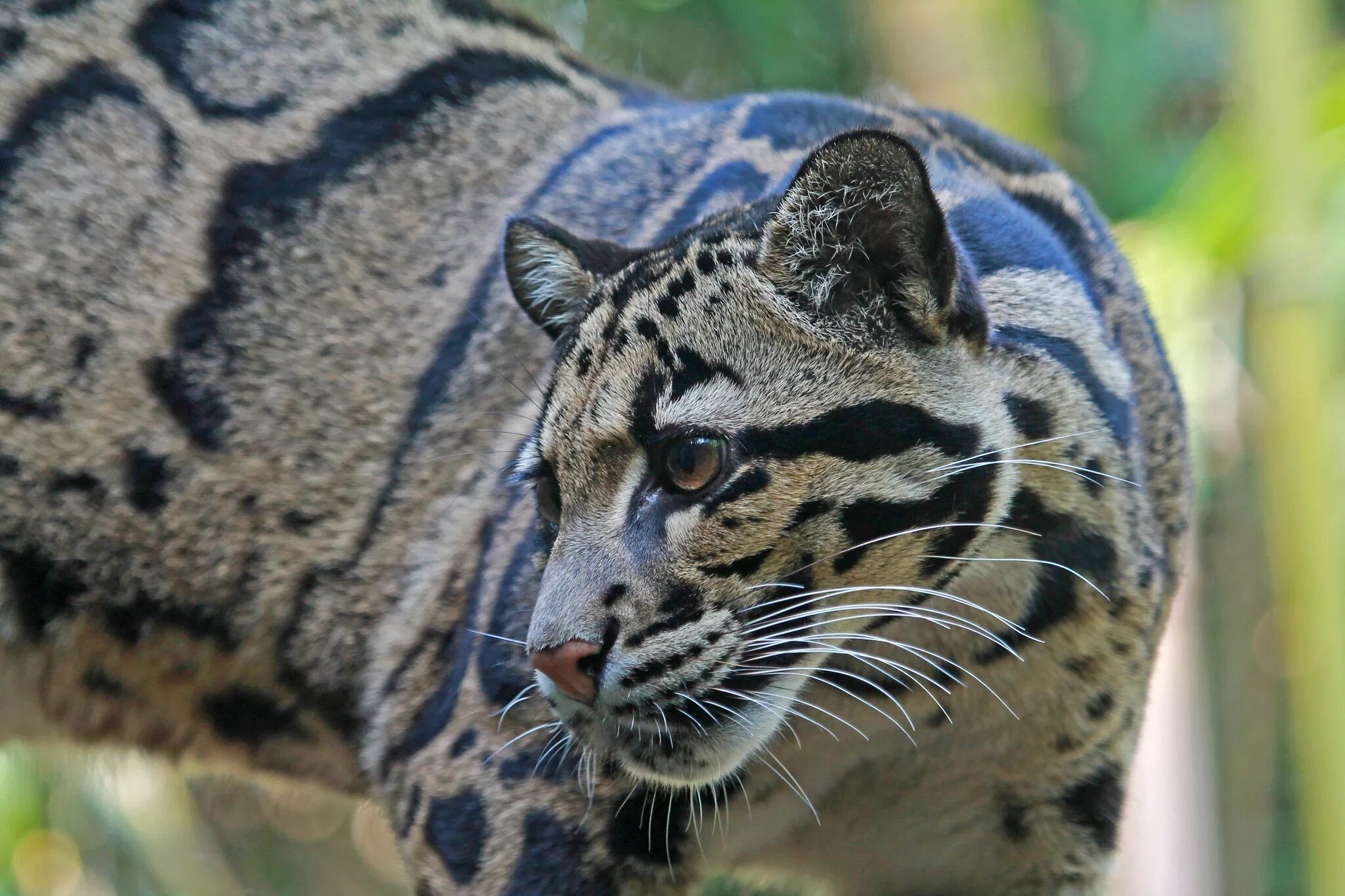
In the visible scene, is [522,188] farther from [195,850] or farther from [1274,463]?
[195,850]

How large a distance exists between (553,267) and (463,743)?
3.47 ft

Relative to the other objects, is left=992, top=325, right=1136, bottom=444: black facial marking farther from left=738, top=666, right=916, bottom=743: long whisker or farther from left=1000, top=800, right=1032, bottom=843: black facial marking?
left=1000, top=800, right=1032, bottom=843: black facial marking

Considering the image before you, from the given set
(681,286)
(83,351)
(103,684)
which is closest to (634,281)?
(681,286)

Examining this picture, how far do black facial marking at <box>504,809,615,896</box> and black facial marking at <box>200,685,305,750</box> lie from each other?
1.23 metres

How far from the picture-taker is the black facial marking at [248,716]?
4012mm

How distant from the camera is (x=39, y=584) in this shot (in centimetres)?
388

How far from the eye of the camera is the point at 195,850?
24.3 ft

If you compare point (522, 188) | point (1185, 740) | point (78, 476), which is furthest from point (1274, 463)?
point (78, 476)

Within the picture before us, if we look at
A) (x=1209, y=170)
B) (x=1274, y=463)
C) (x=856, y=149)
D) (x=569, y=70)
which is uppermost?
(x=1209, y=170)

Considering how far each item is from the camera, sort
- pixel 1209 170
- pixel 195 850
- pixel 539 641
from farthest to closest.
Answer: pixel 195 850 < pixel 1209 170 < pixel 539 641

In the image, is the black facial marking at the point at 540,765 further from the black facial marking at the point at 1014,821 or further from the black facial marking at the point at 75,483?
the black facial marking at the point at 75,483

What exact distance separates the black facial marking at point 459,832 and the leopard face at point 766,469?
530 mm

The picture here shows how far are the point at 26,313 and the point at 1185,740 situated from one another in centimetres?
376

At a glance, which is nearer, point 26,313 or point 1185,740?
point 26,313
